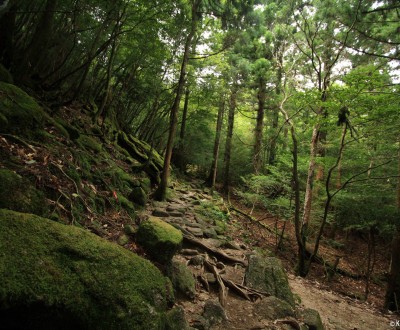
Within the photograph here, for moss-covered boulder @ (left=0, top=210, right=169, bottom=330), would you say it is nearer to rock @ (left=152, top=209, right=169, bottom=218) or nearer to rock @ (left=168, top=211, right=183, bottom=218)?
rock @ (left=152, top=209, right=169, bottom=218)

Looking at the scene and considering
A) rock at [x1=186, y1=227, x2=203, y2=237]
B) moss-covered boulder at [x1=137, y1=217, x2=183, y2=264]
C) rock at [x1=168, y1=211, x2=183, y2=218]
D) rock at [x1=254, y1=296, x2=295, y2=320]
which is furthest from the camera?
→ rock at [x1=168, y1=211, x2=183, y2=218]

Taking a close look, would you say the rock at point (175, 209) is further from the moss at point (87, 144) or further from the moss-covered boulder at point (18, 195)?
the moss-covered boulder at point (18, 195)

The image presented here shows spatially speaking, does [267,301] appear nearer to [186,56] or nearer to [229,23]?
[186,56]

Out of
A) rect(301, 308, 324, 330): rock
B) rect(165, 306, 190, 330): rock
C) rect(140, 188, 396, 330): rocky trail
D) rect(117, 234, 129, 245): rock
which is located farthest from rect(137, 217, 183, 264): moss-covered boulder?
rect(301, 308, 324, 330): rock

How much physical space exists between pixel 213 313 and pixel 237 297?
3.51 ft

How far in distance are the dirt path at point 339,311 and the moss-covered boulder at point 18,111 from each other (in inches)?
260

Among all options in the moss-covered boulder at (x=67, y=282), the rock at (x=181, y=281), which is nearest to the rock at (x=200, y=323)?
the rock at (x=181, y=281)

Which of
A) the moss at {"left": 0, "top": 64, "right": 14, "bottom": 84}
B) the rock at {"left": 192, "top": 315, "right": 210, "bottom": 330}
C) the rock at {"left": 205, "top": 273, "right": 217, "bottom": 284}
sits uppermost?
the moss at {"left": 0, "top": 64, "right": 14, "bottom": 84}

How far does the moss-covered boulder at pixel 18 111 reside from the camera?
400 centimetres

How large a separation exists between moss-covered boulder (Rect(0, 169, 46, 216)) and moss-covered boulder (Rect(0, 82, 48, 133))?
1.62 meters

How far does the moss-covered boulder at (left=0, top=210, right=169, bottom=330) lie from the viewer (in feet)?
5.34

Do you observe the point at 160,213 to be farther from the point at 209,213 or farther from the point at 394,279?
the point at 394,279

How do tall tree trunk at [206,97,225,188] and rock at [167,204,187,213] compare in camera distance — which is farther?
tall tree trunk at [206,97,225,188]

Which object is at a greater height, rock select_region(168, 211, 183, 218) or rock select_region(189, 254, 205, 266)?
rock select_region(168, 211, 183, 218)
